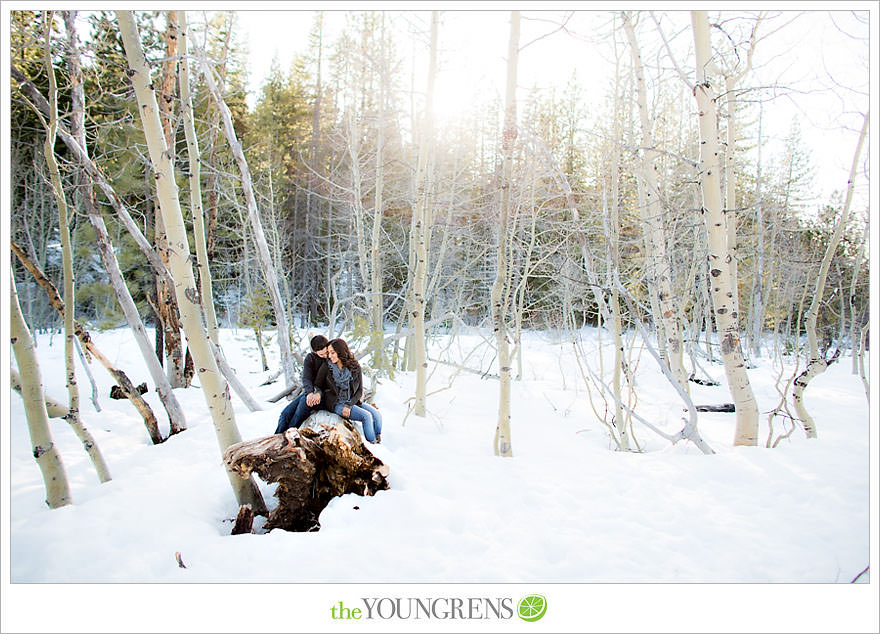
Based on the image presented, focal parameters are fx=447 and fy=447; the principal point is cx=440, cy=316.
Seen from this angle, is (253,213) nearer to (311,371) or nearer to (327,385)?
(311,371)

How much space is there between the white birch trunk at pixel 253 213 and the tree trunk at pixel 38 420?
1677 millimetres

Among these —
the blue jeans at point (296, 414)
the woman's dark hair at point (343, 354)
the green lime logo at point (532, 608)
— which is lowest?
the green lime logo at point (532, 608)

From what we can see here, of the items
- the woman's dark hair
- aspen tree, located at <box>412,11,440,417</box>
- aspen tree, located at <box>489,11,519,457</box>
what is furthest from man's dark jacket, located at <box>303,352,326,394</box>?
aspen tree, located at <box>489,11,519,457</box>

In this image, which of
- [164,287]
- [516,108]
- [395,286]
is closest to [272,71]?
[395,286]

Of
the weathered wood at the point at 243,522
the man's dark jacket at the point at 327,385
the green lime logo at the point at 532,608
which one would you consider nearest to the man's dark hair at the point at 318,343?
the man's dark jacket at the point at 327,385

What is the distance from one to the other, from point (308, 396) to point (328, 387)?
16cm

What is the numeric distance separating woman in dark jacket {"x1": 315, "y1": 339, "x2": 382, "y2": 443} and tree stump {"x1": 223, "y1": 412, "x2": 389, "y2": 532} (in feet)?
2.21

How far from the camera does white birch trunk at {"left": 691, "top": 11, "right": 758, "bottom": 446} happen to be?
9.89ft

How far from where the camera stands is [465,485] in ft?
8.58

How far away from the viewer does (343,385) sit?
10.8ft

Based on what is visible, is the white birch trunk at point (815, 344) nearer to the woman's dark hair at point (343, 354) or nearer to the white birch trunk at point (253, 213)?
the woman's dark hair at point (343, 354)

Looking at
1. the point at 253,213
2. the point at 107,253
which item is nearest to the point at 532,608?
the point at 253,213

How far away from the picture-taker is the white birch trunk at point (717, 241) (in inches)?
119

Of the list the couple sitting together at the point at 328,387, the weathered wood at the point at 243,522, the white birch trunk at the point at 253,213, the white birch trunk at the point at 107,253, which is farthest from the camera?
the white birch trunk at the point at 107,253
